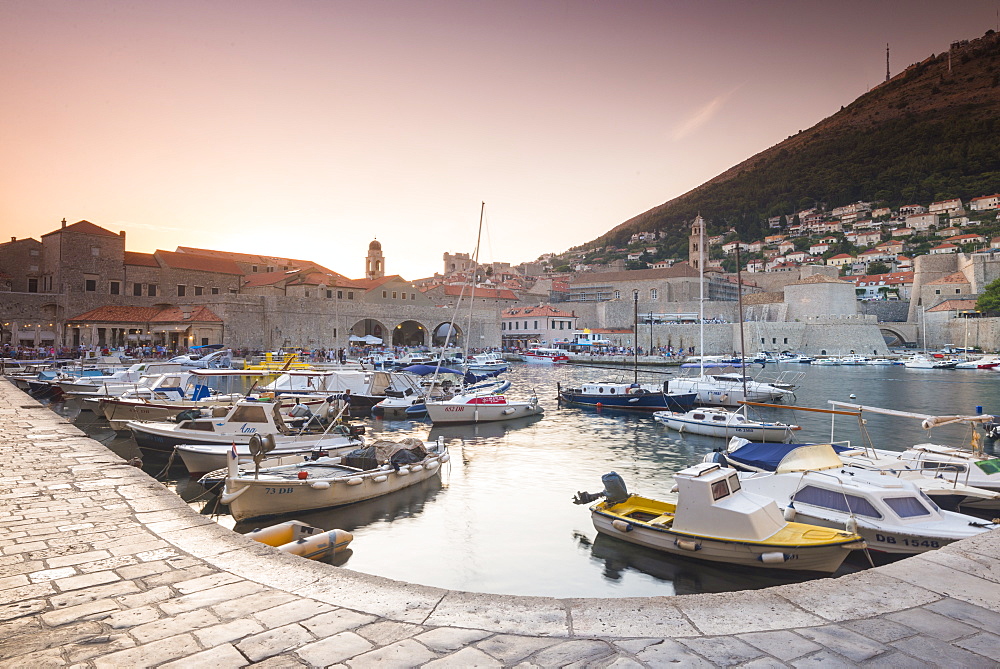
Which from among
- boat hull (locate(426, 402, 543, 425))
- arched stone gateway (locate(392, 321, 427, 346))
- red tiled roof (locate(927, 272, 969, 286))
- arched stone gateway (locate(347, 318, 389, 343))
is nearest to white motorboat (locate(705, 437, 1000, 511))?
boat hull (locate(426, 402, 543, 425))

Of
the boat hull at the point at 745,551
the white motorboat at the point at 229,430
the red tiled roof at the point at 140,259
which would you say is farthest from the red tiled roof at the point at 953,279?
the red tiled roof at the point at 140,259

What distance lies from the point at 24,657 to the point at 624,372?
39.4m

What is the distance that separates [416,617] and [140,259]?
159 feet

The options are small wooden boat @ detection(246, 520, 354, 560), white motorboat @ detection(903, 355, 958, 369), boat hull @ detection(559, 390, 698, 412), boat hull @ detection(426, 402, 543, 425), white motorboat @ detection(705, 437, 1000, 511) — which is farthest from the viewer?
white motorboat @ detection(903, 355, 958, 369)

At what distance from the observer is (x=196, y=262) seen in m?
44.9

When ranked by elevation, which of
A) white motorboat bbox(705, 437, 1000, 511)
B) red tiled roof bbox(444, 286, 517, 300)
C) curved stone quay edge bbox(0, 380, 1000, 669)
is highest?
red tiled roof bbox(444, 286, 517, 300)

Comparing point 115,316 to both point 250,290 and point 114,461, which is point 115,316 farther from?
point 114,461

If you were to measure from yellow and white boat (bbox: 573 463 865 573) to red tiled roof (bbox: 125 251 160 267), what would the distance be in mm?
45137

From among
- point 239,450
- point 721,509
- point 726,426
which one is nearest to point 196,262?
point 239,450

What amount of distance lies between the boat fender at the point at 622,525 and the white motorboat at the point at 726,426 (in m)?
9.33

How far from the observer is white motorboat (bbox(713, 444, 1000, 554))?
6949 millimetres

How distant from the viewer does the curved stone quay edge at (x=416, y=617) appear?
8.07ft

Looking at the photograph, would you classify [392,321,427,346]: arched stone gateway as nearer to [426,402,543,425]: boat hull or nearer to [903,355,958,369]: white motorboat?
[426,402,543,425]: boat hull

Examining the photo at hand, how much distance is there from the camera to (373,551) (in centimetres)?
→ 768
